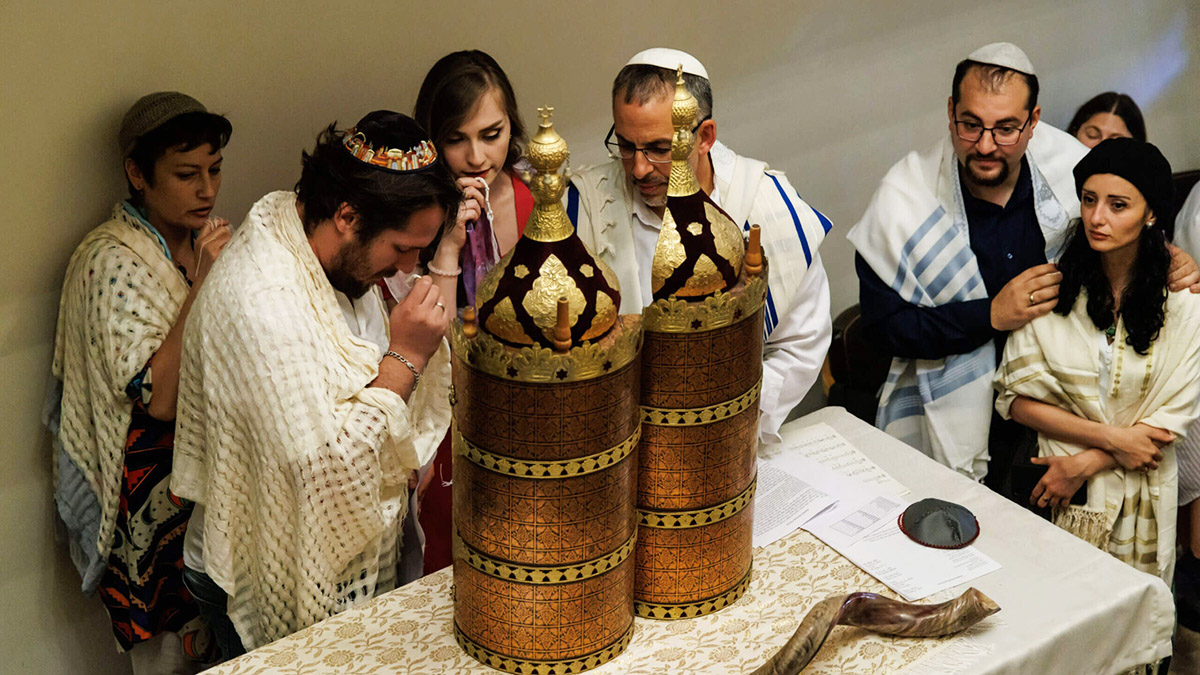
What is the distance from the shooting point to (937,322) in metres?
3.66

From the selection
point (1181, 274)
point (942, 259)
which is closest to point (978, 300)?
point (942, 259)

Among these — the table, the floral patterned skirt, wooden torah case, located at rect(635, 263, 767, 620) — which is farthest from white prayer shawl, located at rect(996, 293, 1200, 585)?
the floral patterned skirt

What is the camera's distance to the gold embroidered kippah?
98.3 inches

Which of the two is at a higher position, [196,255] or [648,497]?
[196,255]

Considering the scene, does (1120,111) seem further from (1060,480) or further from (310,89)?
(310,89)

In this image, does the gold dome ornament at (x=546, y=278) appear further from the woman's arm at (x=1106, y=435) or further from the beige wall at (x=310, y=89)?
the woman's arm at (x=1106, y=435)

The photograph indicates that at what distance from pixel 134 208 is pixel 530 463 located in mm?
1654

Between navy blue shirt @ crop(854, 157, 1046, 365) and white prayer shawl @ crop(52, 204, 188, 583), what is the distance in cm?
208

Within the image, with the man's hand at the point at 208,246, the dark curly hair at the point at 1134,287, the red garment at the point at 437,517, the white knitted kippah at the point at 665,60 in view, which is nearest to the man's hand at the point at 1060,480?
the dark curly hair at the point at 1134,287

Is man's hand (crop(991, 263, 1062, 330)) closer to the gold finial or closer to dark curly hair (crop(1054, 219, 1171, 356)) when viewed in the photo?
dark curly hair (crop(1054, 219, 1171, 356))

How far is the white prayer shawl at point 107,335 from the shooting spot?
9.61 feet

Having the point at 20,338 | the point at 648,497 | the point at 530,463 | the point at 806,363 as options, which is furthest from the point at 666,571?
the point at 20,338

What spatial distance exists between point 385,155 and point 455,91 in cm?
65

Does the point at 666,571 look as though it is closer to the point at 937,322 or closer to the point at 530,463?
the point at 530,463
